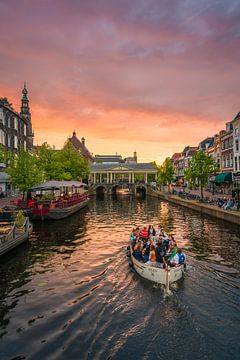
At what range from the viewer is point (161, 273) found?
46.3ft

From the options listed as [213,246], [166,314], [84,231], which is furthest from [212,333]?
[84,231]

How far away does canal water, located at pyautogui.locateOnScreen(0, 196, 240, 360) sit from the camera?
9414mm

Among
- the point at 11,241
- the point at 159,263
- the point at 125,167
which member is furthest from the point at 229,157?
the point at 125,167

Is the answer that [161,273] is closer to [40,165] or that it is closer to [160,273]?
[160,273]

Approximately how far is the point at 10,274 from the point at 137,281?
798cm

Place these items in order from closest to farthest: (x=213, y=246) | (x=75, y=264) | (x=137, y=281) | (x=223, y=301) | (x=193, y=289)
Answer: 1. (x=223, y=301)
2. (x=193, y=289)
3. (x=137, y=281)
4. (x=75, y=264)
5. (x=213, y=246)

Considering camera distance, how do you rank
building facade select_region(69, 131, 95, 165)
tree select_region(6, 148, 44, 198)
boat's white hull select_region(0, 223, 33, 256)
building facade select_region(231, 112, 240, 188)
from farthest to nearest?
building facade select_region(69, 131, 95, 165) < building facade select_region(231, 112, 240, 188) < tree select_region(6, 148, 44, 198) < boat's white hull select_region(0, 223, 33, 256)

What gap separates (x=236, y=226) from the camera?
102 ft

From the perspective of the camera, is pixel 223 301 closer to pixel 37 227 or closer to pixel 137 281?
pixel 137 281

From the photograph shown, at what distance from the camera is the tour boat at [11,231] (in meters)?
20.0

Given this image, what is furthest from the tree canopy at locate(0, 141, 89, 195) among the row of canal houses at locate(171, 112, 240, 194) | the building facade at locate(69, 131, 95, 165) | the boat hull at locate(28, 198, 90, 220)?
the building facade at locate(69, 131, 95, 165)

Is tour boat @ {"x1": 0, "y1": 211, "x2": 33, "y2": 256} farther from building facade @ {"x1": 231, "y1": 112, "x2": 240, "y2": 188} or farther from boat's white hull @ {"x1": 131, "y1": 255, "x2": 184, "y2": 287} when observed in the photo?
building facade @ {"x1": 231, "y1": 112, "x2": 240, "y2": 188}

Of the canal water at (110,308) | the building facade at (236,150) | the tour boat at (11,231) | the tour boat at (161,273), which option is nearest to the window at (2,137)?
the tour boat at (11,231)

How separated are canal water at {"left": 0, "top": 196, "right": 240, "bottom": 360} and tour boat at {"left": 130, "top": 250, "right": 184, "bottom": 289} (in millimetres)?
359
